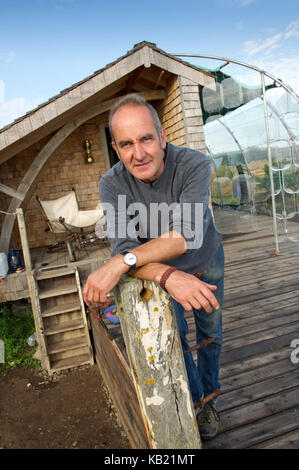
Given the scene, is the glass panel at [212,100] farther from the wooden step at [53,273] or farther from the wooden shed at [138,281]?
the wooden step at [53,273]

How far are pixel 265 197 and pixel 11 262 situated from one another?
577cm

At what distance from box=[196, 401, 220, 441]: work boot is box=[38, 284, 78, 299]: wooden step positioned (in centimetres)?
396

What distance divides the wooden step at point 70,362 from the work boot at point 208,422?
13.6ft

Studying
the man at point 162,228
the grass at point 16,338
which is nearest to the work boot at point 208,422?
the man at point 162,228

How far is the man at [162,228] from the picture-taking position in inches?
52.0

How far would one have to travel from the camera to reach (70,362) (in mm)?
5766

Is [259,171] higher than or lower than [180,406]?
higher

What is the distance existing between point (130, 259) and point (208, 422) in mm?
1330

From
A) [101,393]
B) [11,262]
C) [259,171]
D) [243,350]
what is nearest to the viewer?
[243,350]

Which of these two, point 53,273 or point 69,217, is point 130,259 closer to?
point 53,273

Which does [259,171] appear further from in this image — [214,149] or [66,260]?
[66,260]

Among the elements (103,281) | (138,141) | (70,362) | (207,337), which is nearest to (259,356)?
(207,337)

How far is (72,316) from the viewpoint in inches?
231
